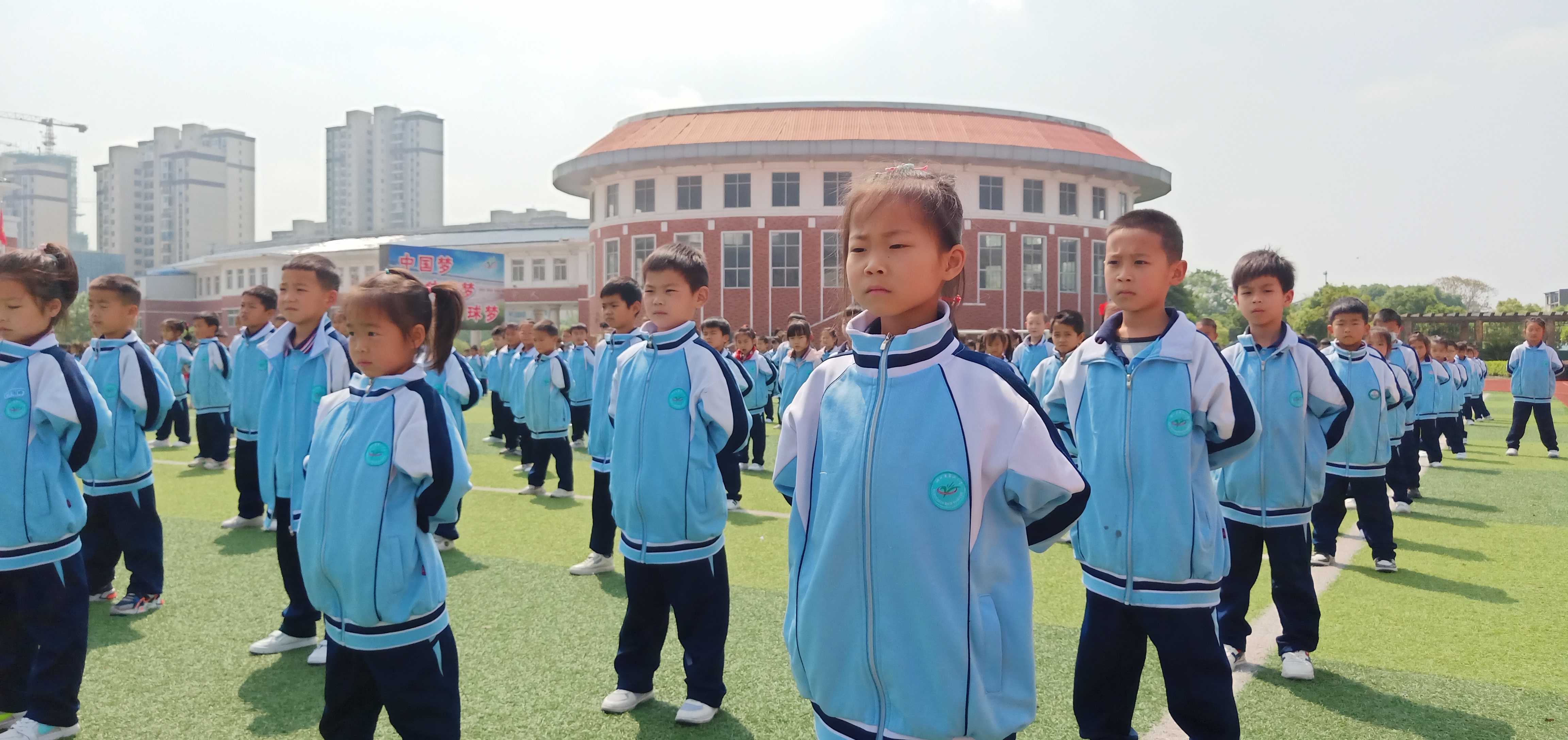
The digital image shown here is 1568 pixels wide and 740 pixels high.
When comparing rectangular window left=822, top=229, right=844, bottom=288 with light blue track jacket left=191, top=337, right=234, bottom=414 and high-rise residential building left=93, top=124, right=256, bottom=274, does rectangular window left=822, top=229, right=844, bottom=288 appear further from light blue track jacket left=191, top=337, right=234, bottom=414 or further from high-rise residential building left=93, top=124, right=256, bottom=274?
high-rise residential building left=93, top=124, right=256, bottom=274

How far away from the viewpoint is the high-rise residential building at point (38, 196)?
12075 centimetres

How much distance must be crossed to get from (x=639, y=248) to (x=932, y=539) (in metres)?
37.0

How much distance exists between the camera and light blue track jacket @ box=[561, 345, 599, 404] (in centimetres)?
1147

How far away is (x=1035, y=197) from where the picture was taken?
1479 inches

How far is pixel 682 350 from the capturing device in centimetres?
404

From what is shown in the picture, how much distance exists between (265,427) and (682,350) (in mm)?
2101

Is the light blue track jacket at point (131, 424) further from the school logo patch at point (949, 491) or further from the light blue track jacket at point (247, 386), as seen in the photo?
the school logo patch at point (949, 491)

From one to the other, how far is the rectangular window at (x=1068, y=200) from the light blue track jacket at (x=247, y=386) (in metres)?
35.0

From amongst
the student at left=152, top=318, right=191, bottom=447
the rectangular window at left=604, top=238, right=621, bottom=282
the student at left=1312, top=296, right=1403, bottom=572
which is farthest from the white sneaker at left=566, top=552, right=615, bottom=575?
the rectangular window at left=604, top=238, right=621, bottom=282

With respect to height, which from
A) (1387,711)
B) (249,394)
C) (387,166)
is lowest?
(1387,711)

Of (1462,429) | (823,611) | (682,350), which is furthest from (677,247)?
(1462,429)

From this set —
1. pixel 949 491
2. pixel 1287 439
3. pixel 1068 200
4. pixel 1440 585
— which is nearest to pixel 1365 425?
pixel 1440 585

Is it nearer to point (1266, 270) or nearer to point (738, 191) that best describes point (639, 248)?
point (738, 191)

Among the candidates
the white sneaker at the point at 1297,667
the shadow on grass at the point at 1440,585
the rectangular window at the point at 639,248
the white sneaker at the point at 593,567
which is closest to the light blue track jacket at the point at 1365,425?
the shadow on grass at the point at 1440,585
